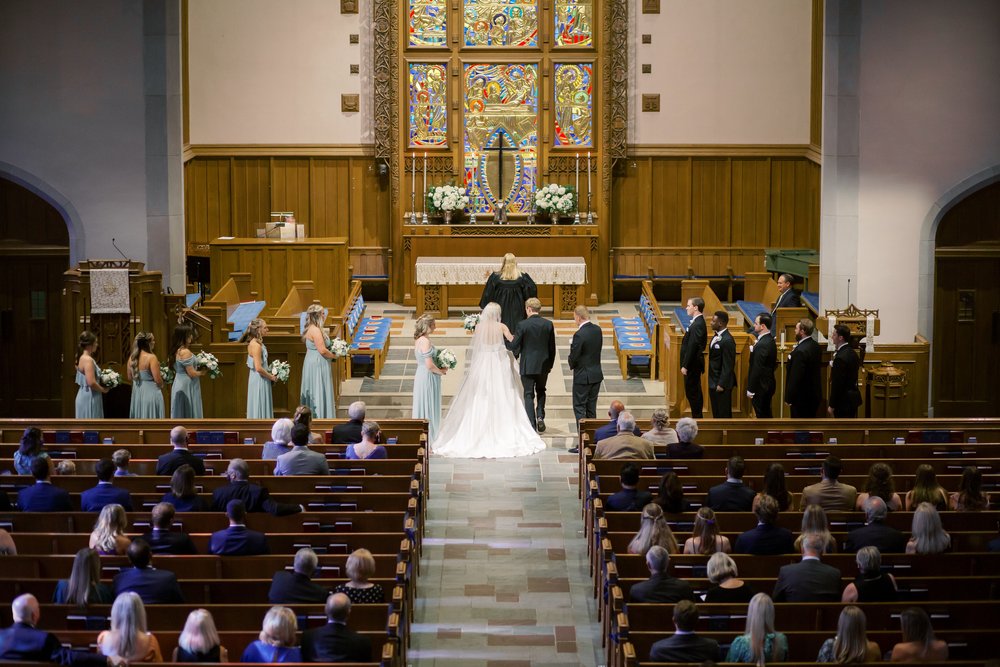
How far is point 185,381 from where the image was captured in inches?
538

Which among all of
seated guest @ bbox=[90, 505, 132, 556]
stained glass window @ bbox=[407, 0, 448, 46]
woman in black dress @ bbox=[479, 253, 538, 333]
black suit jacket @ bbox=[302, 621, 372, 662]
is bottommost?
black suit jacket @ bbox=[302, 621, 372, 662]

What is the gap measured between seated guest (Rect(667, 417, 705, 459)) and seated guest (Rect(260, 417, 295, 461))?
9.61ft

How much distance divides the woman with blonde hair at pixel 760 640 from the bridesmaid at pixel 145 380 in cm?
778

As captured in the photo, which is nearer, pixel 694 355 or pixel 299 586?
pixel 299 586

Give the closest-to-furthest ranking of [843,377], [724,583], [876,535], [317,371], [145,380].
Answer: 1. [724,583]
2. [876,535]
3. [843,377]
4. [145,380]
5. [317,371]

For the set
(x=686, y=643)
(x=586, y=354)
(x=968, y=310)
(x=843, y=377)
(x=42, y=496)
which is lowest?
(x=686, y=643)

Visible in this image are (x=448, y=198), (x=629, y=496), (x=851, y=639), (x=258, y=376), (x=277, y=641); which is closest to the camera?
(x=851, y=639)

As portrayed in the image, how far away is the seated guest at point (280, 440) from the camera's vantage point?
10.7 metres

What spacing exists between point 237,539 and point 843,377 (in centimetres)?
653

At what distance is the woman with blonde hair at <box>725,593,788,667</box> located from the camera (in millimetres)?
7012

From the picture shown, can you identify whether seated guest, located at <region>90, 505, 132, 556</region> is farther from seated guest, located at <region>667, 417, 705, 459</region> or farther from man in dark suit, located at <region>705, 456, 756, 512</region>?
seated guest, located at <region>667, 417, 705, 459</region>

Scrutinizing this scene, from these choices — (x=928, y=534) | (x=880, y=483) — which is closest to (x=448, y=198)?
(x=880, y=483)

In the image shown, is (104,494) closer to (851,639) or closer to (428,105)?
(851,639)

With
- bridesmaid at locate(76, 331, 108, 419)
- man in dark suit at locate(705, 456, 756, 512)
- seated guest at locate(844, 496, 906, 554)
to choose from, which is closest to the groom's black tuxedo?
bridesmaid at locate(76, 331, 108, 419)
